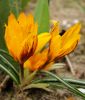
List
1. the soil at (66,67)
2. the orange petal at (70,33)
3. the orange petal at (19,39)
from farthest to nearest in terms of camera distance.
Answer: the soil at (66,67) < the orange petal at (70,33) < the orange petal at (19,39)

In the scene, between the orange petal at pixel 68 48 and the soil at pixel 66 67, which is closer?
the orange petal at pixel 68 48

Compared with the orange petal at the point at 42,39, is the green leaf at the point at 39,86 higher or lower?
lower

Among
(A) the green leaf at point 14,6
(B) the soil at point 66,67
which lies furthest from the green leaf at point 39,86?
(A) the green leaf at point 14,6

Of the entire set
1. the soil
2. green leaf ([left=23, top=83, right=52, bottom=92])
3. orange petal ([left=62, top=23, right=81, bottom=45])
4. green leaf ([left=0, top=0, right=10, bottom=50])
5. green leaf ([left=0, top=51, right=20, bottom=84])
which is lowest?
the soil

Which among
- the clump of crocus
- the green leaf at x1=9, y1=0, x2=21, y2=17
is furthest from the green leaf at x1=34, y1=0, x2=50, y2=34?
the clump of crocus

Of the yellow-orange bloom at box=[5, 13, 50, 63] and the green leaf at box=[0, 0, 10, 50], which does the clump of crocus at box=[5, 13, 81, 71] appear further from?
the green leaf at box=[0, 0, 10, 50]

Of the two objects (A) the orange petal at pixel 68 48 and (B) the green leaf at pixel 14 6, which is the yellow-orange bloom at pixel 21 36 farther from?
(B) the green leaf at pixel 14 6

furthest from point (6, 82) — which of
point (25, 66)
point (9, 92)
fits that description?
point (25, 66)
